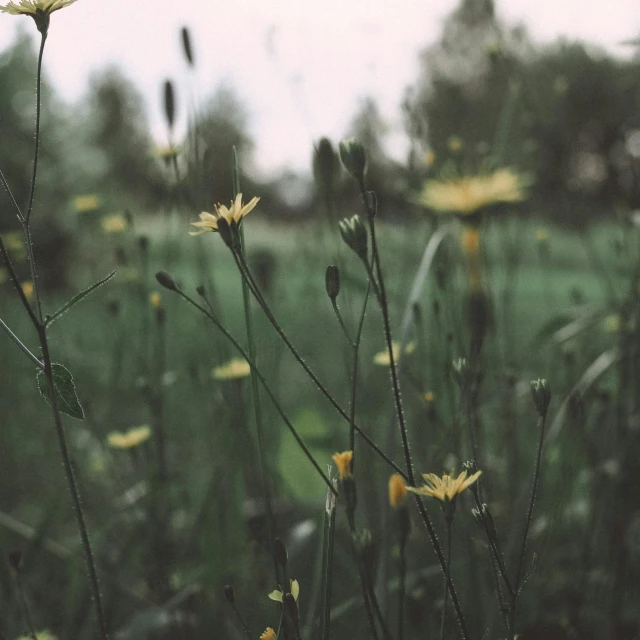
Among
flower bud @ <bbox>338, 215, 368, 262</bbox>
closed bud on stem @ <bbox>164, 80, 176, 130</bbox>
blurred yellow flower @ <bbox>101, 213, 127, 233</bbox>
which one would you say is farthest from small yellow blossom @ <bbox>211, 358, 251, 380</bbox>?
blurred yellow flower @ <bbox>101, 213, 127, 233</bbox>

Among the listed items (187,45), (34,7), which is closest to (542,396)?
(34,7)

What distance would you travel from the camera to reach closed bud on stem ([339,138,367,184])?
0.43 meters

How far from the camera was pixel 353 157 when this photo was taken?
17.1 inches

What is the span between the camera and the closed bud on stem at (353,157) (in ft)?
1.42

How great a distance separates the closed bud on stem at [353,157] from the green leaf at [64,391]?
21 centimetres

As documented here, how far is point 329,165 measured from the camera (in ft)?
1.87

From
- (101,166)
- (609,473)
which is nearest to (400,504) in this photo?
(609,473)

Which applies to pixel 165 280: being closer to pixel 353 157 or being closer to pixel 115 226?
pixel 353 157

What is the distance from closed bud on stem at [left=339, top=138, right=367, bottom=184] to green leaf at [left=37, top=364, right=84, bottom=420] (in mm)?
210

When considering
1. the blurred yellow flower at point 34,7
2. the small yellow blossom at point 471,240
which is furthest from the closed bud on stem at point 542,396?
the blurred yellow flower at point 34,7

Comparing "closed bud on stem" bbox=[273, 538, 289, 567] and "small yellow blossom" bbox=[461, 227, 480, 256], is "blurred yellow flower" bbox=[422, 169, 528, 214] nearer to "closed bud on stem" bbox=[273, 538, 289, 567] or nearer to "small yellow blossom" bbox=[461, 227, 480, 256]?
"small yellow blossom" bbox=[461, 227, 480, 256]

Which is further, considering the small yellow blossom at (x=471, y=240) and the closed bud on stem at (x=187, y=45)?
the closed bud on stem at (x=187, y=45)

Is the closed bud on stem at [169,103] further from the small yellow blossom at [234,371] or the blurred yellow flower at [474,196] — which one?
the blurred yellow flower at [474,196]

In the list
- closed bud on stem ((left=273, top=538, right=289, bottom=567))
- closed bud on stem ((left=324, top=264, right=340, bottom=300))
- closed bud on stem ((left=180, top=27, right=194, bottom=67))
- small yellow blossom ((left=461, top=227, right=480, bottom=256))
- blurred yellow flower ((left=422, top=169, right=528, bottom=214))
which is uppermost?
closed bud on stem ((left=180, top=27, right=194, bottom=67))
